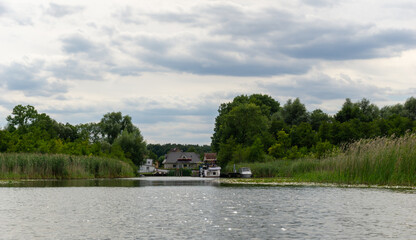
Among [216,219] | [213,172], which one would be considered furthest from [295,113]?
[216,219]

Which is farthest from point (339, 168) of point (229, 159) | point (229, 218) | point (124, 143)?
point (124, 143)

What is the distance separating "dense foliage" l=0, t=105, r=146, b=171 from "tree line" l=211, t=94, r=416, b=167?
2736 cm

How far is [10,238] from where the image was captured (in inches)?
635

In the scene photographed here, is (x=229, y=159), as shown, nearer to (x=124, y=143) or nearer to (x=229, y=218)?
(x=124, y=143)

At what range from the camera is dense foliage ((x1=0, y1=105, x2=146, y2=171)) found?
9075 cm

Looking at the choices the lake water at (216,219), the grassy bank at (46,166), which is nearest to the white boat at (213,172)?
the grassy bank at (46,166)

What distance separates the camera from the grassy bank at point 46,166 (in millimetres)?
61906

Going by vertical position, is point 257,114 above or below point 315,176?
above

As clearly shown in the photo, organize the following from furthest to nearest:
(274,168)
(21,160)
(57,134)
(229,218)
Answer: (57,134) < (274,168) < (21,160) < (229,218)

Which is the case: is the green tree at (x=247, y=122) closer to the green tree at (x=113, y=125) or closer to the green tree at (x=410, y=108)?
the green tree at (x=410, y=108)

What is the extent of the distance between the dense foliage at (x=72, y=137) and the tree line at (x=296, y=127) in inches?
1077

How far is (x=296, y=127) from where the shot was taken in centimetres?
11325

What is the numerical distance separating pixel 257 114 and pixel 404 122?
131 ft

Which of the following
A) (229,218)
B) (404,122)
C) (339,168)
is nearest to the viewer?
(229,218)
